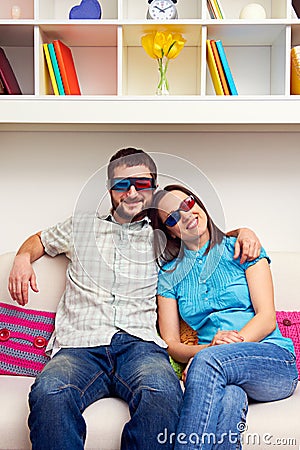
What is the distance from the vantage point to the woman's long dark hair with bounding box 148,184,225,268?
201 centimetres

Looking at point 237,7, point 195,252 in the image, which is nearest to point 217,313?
point 195,252

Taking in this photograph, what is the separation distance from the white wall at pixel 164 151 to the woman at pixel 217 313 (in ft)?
1.78

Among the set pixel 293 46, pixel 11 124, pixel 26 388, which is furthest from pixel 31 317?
pixel 293 46

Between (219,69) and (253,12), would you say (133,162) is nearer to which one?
(219,69)

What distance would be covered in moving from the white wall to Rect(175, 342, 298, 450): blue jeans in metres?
0.85

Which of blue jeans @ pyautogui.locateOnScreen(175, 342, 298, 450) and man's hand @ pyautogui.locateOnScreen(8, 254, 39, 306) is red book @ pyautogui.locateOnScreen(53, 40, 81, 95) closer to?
man's hand @ pyautogui.locateOnScreen(8, 254, 39, 306)

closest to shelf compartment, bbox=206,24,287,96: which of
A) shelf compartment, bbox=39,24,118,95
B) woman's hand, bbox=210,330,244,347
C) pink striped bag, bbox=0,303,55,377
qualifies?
shelf compartment, bbox=39,24,118,95

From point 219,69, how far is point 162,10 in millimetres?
270

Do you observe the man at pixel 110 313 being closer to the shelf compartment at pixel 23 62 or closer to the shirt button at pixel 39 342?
the shirt button at pixel 39 342

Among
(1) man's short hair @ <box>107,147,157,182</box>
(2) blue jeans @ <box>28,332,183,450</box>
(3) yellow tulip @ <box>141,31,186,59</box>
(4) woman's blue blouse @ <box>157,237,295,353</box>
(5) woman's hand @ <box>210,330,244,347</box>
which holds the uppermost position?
(3) yellow tulip @ <box>141,31,186,59</box>

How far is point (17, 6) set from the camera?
7.62 feet

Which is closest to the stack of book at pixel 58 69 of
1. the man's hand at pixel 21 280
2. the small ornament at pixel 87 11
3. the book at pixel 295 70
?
the small ornament at pixel 87 11

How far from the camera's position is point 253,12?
2.28 meters

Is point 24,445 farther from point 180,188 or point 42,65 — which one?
point 42,65
